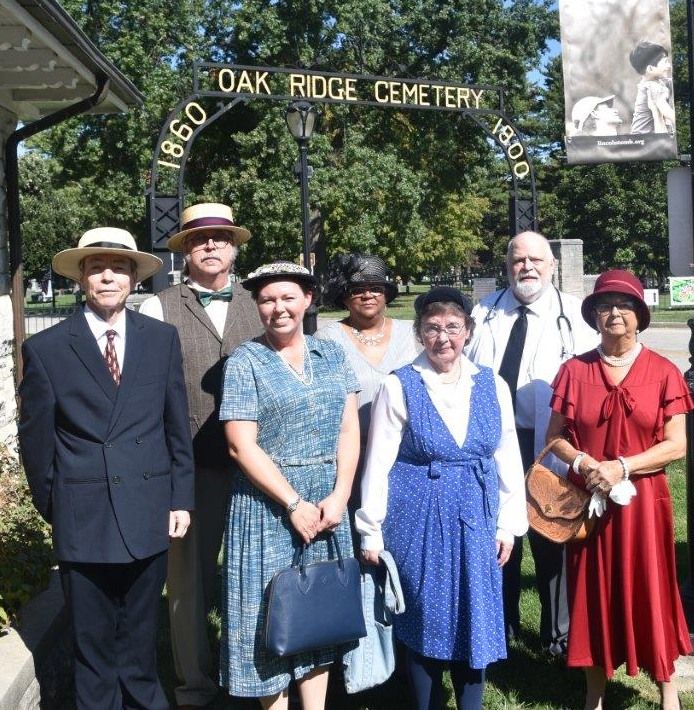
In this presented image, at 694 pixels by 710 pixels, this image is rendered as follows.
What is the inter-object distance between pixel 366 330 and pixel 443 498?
0.99 meters

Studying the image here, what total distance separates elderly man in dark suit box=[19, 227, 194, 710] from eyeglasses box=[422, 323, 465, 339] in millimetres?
994

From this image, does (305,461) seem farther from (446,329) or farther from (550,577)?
(550,577)

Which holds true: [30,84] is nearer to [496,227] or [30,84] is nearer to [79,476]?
[79,476]

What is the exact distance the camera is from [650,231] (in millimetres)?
46500

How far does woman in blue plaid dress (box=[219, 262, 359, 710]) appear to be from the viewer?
3.20 metres

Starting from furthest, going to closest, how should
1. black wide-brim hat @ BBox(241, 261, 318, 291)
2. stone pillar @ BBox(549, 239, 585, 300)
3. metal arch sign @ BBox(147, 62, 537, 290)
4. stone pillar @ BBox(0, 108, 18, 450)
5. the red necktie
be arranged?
stone pillar @ BBox(549, 239, 585, 300), metal arch sign @ BBox(147, 62, 537, 290), stone pillar @ BBox(0, 108, 18, 450), black wide-brim hat @ BBox(241, 261, 318, 291), the red necktie

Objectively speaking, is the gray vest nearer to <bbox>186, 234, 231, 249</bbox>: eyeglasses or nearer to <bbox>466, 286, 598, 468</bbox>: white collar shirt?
<bbox>186, 234, 231, 249</bbox>: eyeglasses

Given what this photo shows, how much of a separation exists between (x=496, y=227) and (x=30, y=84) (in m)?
63.4

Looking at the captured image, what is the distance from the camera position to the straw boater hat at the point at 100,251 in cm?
312

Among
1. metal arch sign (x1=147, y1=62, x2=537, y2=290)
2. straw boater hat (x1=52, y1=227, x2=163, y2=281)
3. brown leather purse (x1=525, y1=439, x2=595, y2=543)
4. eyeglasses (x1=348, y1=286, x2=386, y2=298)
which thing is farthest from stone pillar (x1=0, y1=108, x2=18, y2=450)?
metal arch sign (x1=147, y1=62, x2=537, y2=290)

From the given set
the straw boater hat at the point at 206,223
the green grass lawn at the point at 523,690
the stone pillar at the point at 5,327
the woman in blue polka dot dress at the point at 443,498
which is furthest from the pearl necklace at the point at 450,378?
the stone pillar at the point at 5,327

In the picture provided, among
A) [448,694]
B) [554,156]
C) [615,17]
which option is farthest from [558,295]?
[554,156]

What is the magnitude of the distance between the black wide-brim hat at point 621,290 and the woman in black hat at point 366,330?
81 cm

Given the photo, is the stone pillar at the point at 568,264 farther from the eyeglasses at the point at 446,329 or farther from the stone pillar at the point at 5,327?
the eyeglasses at the point at 446,329
